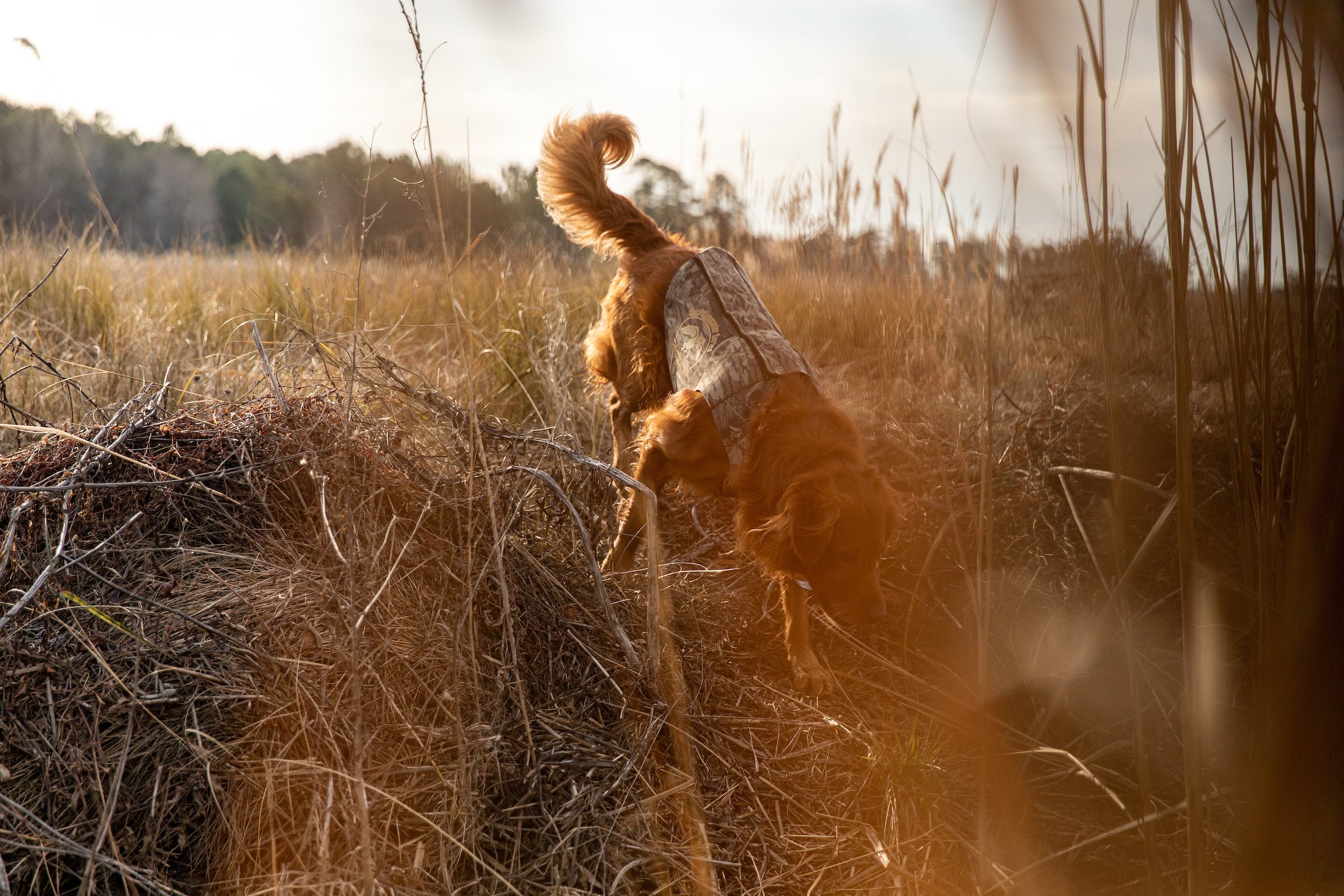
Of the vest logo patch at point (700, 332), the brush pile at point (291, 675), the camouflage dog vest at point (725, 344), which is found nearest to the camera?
the brush pile at point (291, 675)

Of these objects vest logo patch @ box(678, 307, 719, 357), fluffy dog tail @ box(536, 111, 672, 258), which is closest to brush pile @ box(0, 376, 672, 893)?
vest logo patch @ box(678, 307, 719, 357)

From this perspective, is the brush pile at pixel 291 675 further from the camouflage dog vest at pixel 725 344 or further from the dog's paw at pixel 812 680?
the camouflage dog vest at pixel 725 344

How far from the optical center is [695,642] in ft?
8.27

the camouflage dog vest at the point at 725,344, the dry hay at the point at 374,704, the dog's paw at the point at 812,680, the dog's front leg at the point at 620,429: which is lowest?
the dog's paw at the point at 812,680

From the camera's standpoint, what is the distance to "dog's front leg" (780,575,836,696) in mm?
2518

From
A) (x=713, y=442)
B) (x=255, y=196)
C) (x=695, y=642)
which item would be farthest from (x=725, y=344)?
(x=255, y=196)

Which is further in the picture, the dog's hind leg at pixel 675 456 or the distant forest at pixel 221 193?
the dog's hind leg at pixel 675 456

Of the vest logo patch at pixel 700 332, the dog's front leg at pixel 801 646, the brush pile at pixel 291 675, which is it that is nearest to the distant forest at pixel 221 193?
the brush pile at pixel 291 675

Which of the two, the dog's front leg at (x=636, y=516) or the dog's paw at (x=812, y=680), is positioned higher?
the dog's front leg at (x=636, y=516)

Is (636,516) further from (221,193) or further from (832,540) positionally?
(221,193)

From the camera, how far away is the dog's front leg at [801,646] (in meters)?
2.52

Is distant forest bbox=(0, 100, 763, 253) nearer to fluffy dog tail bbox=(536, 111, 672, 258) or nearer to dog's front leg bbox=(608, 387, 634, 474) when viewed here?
fluffy dog tail bbox=(536, 111, 672, 258)

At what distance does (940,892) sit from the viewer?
65.2 inches

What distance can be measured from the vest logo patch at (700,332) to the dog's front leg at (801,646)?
3.37 ft
